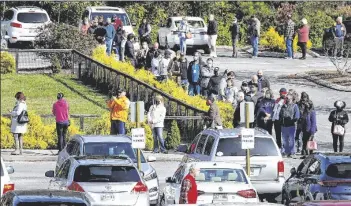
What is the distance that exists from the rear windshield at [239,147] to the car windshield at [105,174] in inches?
165

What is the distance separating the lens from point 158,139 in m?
32.6

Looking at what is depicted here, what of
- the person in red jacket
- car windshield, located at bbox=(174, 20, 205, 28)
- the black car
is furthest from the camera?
car windshield, located at bbox=(174, 20, 205, 28)

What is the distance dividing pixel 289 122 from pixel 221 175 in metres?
9.49

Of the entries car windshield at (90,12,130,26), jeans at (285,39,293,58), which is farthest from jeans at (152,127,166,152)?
car windshield at (90,12,130,26)

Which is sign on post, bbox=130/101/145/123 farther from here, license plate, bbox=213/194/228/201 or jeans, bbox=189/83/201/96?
jeans, bbox=189/83/201/96

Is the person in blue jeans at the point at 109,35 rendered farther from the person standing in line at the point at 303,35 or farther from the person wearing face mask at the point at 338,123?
the person wearing face mask at the point at 338,123

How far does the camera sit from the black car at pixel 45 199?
17.1m

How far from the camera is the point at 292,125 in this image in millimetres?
31422

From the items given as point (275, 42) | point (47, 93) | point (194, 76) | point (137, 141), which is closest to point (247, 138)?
point (137, 141)

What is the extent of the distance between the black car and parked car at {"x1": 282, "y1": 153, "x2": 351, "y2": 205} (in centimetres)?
562

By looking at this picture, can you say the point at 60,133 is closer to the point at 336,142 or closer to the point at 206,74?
the point at 336,142

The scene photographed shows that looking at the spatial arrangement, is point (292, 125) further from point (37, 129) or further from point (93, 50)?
point (93, 50)

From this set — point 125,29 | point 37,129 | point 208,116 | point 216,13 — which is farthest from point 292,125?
point 216,13

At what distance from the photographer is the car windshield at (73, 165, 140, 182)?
21.5 metres
